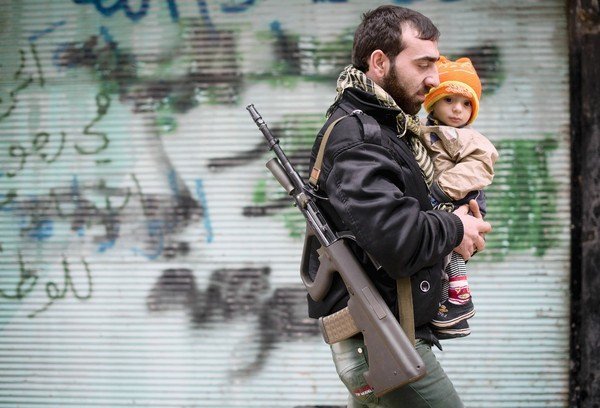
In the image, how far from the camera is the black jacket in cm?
211

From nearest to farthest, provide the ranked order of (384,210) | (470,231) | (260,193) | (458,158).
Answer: (384,210) < (470,231) < (458,158) < (260,193)

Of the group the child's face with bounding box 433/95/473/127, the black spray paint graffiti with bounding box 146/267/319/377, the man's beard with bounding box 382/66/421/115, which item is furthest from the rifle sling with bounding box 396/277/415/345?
the black spray paint graffiti with bounding box 146/267/319/377

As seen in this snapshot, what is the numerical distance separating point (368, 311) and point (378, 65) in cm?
80

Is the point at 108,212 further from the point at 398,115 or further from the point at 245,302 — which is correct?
the point at 398,115

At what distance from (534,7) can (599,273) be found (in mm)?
1637

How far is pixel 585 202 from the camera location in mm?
4383

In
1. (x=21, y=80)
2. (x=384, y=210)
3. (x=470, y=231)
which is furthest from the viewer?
(x=21, y=80)

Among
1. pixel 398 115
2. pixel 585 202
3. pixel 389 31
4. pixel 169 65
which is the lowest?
pixel 585 202

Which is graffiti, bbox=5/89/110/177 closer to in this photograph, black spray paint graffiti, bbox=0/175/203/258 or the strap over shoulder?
black spray paint graffiti, bbox=0/175/203/258

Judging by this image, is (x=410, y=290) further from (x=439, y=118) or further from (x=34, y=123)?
(x=34, y=123)

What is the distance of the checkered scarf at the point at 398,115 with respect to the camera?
2326 mm

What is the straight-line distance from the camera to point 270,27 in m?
4.50

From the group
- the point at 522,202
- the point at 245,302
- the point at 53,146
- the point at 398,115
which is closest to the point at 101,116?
the point at 53,146

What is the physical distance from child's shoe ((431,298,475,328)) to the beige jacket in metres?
0.36
